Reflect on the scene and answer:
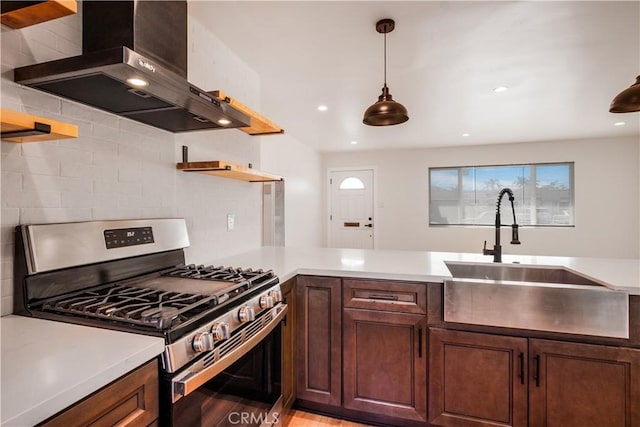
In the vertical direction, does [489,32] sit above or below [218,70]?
above

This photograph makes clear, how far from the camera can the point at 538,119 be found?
13.7 feet

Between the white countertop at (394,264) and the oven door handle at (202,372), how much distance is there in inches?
18.5

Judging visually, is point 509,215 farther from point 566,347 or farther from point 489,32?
point 566,347

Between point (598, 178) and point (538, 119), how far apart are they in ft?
6.95

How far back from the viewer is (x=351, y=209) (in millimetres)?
6613

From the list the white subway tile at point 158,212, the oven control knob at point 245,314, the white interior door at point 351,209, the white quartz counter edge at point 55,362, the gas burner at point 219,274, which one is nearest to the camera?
the white quartz counter edge at point 55,362

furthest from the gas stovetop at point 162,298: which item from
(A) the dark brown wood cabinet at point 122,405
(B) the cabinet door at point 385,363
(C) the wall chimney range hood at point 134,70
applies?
(C) the wall chimney range hood at point 134,70

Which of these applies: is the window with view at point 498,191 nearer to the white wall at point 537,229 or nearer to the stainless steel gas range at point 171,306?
the white wall at point 537,229

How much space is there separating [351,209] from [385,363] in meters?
4.99

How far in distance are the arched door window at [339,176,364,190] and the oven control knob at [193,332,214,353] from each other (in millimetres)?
5787

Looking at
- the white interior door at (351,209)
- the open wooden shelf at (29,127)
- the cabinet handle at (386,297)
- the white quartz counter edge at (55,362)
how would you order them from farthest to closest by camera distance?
the white interior door at (351,209), the cabinet handle at (386,297), the open wooden shelf at (29,127), the white quartz counter edge at (55,362)

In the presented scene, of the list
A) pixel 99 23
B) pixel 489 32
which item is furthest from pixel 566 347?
pixel 99 23

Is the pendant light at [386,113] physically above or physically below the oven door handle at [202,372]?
above

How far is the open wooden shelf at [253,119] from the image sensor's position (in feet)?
4.94
